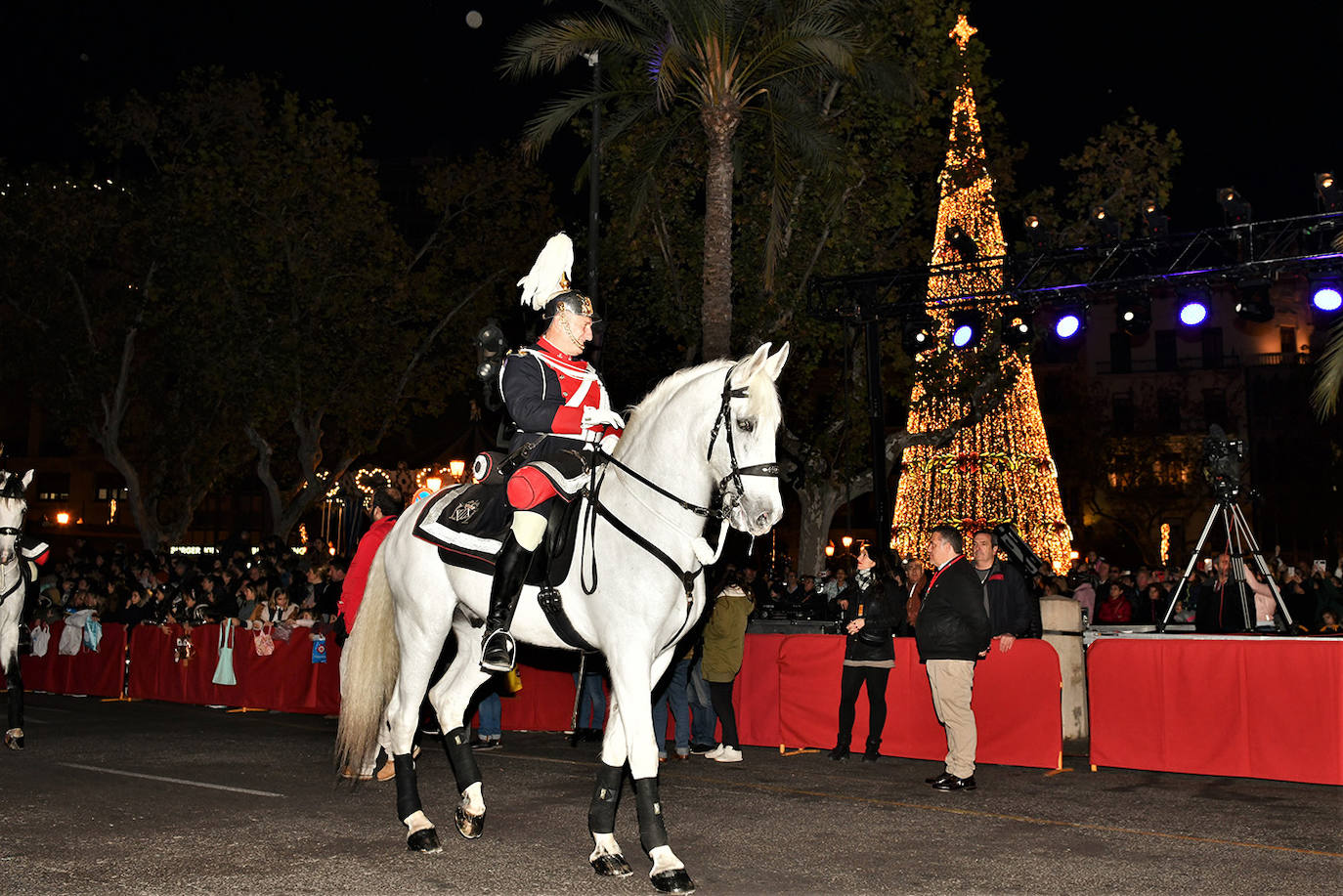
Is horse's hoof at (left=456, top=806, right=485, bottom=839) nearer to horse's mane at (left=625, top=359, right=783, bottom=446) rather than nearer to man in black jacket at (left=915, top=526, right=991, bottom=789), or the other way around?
horse's mane at (left=625, top=359, right=783, bottom=446)

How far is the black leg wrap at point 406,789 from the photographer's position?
7.84m

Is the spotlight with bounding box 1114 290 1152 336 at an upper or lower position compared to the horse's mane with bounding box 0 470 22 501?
upper

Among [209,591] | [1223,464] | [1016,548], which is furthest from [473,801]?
→ [1016,548]

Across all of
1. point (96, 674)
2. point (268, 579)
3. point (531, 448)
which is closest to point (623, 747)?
point (531, 448)

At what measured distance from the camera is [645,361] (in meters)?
30.7

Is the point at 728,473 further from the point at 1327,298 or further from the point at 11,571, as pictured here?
the point at 1327,298

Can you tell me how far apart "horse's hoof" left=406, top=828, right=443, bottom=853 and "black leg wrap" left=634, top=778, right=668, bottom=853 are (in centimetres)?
141

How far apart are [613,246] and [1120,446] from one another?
1491 inches

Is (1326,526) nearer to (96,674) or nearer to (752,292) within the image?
(752,292)

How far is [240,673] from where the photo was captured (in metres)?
17.9

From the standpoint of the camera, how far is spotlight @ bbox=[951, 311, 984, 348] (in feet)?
61.8

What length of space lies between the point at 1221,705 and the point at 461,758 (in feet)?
21.7

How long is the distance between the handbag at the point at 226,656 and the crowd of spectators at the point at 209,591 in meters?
0.25

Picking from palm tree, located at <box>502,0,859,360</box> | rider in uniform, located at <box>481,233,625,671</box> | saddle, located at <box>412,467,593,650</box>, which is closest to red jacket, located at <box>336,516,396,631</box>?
saddle, located at <box>412,467,593,650</box>
